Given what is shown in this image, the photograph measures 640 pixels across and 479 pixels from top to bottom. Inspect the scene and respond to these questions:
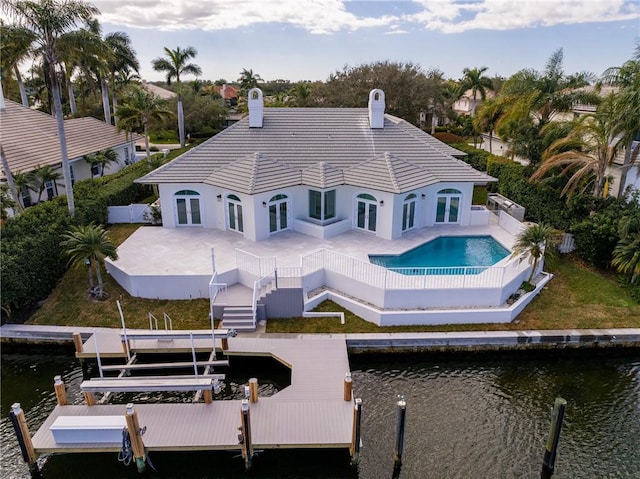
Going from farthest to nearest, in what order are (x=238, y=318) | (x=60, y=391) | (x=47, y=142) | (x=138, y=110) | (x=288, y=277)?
(x=138, y=110)
(x=47, y=142)
(x=288, y=277)
(x=238, y=318)
(x=60, y=391)

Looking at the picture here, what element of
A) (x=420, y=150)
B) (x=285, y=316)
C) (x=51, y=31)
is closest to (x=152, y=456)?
(x=285, y=316)

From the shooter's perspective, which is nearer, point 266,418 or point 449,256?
point 266,418

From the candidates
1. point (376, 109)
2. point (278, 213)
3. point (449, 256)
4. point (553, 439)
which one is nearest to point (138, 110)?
point (278, 213)

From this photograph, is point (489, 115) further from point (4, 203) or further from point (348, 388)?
point (4, 203)

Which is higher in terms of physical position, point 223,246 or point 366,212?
point 366,212

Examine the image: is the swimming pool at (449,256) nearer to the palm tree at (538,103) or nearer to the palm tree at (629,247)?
the palm tree at (629,247)

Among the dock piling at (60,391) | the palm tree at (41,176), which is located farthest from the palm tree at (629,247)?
the palm tree at (41,176)

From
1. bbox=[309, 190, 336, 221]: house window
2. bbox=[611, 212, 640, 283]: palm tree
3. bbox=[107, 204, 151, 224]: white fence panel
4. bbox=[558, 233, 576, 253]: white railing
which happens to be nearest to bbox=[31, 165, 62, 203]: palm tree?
bbox=[107, 204, 151, 224]: white fence panel

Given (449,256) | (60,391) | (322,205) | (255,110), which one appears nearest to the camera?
(60,391)
